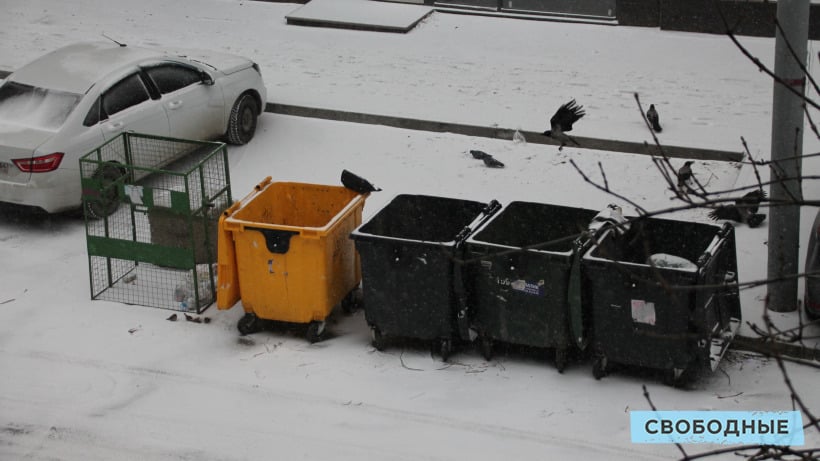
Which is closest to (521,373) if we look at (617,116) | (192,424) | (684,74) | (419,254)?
(419,254)

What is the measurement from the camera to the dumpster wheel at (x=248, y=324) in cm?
945

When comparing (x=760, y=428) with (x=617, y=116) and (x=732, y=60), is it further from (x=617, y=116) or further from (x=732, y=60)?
(x=732, y=60)

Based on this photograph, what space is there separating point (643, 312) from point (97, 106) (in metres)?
Answer: 6.49

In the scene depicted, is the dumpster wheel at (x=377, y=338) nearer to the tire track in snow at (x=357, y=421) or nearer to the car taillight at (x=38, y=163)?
the tire track in snow at (x=357, y=421)

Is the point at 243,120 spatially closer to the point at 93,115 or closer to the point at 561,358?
the point at 93,115

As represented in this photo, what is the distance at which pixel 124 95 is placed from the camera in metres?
12.0

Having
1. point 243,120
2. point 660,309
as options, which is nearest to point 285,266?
point 660,309

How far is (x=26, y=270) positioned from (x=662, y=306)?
628cm

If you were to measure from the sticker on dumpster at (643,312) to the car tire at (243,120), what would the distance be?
21.9 ft

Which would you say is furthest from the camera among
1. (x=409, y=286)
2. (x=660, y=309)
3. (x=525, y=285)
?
(x=409, y=286)

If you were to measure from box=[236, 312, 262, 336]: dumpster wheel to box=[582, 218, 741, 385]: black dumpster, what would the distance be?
295 centimetres

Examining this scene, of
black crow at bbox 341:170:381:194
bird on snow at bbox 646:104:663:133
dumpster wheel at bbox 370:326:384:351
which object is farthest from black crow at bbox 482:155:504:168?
dumpster wheel at bbox 370:326:384:351

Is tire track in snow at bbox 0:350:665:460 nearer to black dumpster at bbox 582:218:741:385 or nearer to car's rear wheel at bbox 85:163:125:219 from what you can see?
black dumpster at bbox 582:218:741:385

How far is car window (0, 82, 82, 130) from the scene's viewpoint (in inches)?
451
